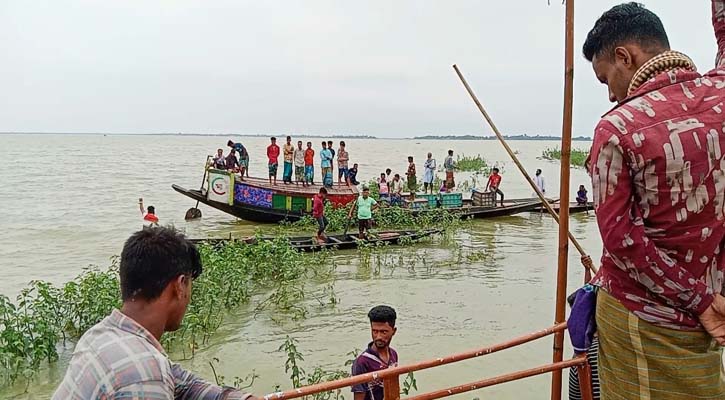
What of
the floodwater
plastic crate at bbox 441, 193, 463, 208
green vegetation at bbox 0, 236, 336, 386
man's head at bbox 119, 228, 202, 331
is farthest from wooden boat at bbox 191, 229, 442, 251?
man's head at bbox 119, 228, 202, 331

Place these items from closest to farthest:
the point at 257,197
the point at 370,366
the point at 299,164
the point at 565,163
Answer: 1. the point at 565,163
2. the point at 370,366
3. the point at 257,197
4. the point at 299,164

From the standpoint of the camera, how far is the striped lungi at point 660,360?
5.12 feet

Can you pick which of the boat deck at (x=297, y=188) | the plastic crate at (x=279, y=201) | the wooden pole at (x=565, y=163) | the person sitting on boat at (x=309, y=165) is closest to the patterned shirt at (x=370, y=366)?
the wooden pole at (x=565, y=163)

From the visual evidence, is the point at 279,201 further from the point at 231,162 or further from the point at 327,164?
the point at 327,164

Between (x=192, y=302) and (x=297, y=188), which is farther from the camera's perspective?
(x=297, y=188)

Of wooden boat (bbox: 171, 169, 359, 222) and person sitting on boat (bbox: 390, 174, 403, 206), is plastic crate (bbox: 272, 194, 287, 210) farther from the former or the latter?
person sitting on boat (bbox: 390, 174, 403, 206)

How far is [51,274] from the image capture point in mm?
10828

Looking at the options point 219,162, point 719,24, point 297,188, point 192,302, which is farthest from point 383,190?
point 719,24

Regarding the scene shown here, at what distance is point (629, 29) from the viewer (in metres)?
1.64

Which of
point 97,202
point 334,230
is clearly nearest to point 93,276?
point 334,230

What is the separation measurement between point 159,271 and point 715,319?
1523 mm

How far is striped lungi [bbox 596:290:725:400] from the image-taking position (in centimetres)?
156

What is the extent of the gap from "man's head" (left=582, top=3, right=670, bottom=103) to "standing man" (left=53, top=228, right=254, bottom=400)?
4.49 ft

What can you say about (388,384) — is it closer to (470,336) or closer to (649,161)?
(649,161)
